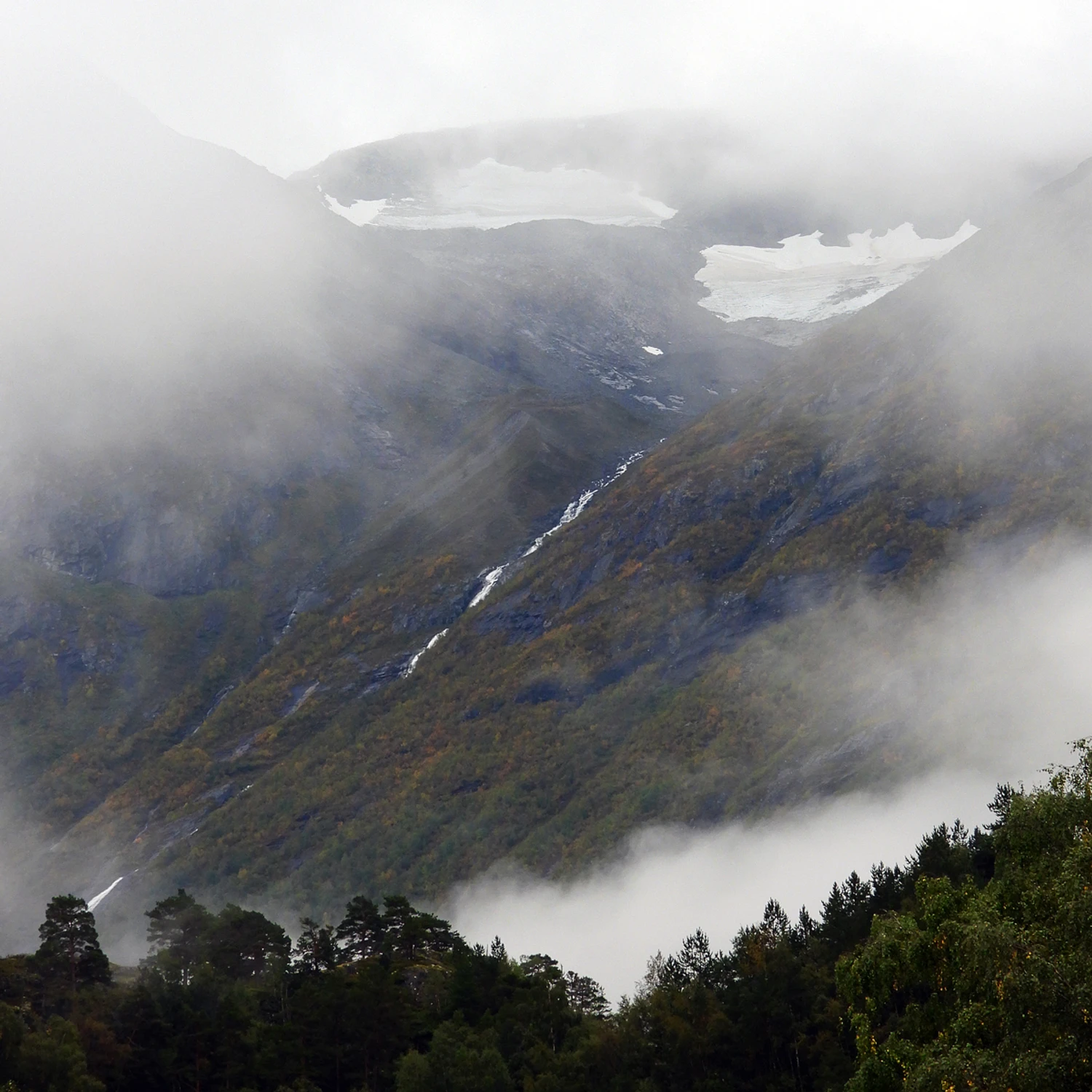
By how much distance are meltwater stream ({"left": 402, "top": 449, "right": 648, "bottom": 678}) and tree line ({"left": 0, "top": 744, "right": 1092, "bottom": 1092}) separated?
80.5 metres

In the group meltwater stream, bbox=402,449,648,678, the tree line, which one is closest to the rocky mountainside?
meltwater stream, bbox=402,449,648,678

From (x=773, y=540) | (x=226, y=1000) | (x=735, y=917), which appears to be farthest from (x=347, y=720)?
(x=226, y=1000)

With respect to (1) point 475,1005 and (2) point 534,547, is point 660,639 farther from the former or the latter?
(1) point 475,1005

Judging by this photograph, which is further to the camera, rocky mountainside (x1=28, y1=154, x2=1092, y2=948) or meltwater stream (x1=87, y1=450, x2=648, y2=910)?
meltwater stream (x1=87, y1=450, x2=648, y2=910)

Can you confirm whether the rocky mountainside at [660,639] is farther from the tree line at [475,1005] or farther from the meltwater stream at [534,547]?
the tree line at [475,1005]

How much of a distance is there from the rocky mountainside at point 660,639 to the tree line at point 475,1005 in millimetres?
35598

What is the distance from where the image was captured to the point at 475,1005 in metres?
64.9

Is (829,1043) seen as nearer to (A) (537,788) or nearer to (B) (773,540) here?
(A) (537,788)

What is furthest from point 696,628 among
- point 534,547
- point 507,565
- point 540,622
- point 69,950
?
point 69,950

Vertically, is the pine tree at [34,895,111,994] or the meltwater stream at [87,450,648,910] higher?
the meltwater stream at [87,450,648,910]

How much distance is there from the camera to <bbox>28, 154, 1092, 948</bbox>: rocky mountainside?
117000 mm

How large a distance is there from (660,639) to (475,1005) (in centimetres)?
7384

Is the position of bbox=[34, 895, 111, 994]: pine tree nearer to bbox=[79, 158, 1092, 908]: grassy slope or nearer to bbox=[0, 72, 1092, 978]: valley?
bbox=[0, 72, 1092, 978]: valley

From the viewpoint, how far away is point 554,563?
A: 520ft
